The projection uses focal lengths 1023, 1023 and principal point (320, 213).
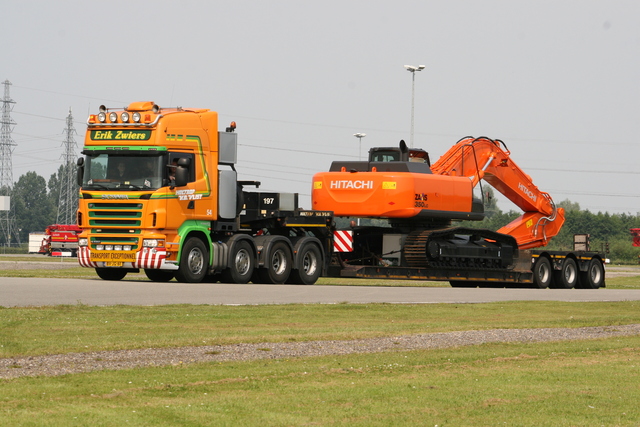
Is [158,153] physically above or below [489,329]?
above

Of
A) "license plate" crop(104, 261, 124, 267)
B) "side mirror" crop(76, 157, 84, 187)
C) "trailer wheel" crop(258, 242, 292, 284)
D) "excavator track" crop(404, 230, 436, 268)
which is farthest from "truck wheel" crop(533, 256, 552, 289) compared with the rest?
"side mirror" crop(76, 157, 84, 187)

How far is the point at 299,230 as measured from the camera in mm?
30312

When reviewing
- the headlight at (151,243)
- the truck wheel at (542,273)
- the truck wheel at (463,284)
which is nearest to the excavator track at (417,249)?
the truck wheel at (463,284)

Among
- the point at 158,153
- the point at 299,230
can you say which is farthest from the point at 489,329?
the point at 299,230

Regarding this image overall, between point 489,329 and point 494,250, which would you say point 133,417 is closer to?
point 489,329

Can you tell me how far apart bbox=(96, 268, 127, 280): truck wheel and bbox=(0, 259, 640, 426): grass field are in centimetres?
1158

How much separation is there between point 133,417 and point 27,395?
1.37 m

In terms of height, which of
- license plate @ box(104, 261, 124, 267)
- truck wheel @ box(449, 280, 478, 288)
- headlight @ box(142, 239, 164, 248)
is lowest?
truck wheel @ box(449, 280, 478, 288)

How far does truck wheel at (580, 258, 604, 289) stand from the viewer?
37062 mm

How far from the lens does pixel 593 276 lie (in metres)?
37.6

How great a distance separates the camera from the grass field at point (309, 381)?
822 centimetres

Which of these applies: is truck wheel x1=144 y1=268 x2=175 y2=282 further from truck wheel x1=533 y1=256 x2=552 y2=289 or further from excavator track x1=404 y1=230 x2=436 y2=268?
truck wheel x1=533 y1=256 x2=552 y2=289

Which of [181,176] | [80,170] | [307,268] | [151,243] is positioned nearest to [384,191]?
[307,268]

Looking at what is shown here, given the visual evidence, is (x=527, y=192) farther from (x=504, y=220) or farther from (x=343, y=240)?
(x=504, y=220)
